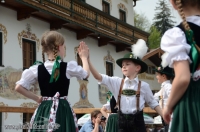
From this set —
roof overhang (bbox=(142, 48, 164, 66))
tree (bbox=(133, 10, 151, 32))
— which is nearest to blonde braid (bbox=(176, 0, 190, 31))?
roof overhang (bbox=(142, 48, 164, 66))

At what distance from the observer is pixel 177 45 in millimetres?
3113

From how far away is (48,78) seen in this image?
481 cm

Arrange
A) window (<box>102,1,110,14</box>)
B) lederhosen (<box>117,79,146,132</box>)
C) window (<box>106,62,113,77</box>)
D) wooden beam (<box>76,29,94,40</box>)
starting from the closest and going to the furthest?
1. lederhosen (<box>117,79,146,132</box>)
2. wooden beam (<box>76,29,94,40</box>)
3. window (<box>106,62,113,77</box>)
4. window (<box>102,1,110,14</box>)

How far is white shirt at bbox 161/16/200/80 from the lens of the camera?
3.07 meters

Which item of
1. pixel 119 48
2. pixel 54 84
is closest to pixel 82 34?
pixel 119 48

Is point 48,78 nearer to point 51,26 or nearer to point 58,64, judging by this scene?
point 58,64

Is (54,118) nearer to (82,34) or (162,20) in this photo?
(82,34)

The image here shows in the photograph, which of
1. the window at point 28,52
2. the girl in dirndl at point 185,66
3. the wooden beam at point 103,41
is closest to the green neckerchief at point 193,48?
the girl in dirndl at point 185,66

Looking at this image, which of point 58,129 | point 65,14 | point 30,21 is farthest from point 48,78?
point 65,14

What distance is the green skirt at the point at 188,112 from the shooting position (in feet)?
9.82

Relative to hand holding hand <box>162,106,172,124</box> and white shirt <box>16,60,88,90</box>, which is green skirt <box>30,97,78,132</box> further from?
hand holding hand <box>162,106,172,124</box>

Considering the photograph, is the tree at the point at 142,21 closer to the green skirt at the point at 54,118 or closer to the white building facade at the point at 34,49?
the white building facade at the point at 34,49

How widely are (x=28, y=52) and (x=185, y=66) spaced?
44.8ft

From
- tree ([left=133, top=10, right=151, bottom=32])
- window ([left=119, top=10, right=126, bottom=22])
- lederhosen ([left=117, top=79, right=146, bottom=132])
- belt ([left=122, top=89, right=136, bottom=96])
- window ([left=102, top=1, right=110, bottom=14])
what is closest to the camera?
lederhosen ([left=117, top=79, right=146, bottom=132])
